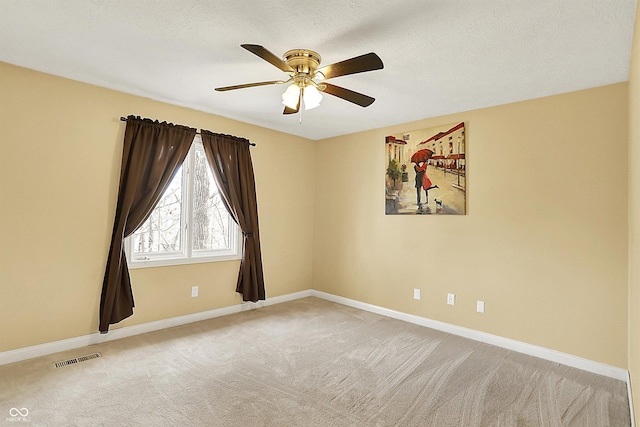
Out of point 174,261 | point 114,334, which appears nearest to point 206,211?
point 174,261

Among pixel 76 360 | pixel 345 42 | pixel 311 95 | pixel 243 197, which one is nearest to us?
pixel 345 42

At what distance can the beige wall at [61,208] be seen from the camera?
2877mm

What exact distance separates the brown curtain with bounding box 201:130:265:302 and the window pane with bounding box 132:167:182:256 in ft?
1.67

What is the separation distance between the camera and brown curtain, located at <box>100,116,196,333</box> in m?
3.33

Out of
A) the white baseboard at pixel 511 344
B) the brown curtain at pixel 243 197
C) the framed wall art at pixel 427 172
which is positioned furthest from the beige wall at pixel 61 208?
the framed wall art at pixel 427 172

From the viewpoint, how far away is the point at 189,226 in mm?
4047

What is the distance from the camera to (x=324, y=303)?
16.3ft

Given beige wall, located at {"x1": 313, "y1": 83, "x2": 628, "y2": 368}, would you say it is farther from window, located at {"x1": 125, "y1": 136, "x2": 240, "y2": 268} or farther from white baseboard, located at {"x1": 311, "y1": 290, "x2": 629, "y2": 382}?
window, located at {"x1": 125, "y1": 136, "x2": 240, "y2": 268}

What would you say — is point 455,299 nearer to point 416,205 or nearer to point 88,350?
point 416,205

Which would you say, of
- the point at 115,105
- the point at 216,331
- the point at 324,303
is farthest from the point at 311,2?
the point at 324,303

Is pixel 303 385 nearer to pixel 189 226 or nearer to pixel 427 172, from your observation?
pixel 189 226

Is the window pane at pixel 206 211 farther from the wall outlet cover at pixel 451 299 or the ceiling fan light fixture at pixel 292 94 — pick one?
the wall outlet cover at pixel 451 299

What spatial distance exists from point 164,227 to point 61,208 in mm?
1011

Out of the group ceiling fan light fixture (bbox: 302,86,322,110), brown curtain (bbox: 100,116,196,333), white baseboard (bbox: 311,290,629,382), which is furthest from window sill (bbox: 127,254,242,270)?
ceiling fan light fixture (bbox: 302,86,322,110)
